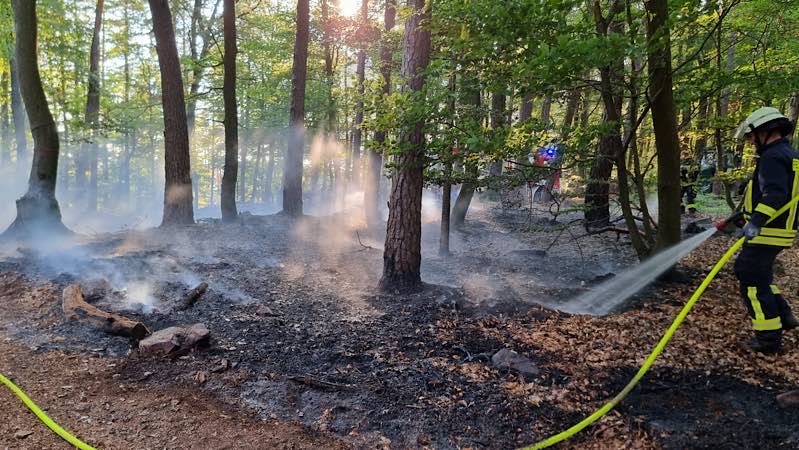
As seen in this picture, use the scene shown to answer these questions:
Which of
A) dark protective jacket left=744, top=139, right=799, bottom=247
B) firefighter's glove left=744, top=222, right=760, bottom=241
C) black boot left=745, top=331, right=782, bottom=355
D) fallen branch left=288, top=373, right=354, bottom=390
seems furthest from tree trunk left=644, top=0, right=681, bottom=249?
fallen branch left=288, top=373, right=354, bottom=390

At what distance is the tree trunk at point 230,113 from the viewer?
36.8ft

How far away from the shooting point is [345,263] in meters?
8.41

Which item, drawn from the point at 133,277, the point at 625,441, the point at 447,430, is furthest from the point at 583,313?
the point at 133,277

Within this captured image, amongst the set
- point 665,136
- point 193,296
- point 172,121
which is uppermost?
point 172,121

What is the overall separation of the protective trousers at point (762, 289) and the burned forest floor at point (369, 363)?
0.27 meters

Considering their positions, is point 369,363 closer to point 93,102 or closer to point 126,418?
point 126,418

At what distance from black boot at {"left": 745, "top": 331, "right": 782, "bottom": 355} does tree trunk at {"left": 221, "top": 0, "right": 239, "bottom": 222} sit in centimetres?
1096

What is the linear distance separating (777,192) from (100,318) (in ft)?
21.5

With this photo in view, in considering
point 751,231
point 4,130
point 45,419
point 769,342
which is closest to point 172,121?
point 45,419

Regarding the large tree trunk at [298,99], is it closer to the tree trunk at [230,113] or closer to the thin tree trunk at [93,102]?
the tree trunk at [230,113]

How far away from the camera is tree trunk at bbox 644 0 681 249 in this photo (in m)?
4.71

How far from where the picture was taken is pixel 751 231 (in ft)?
12.7

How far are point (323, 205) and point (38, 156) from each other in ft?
76.9

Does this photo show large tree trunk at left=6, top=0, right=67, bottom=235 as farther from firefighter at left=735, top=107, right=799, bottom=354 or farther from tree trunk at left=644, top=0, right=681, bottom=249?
firefighter at left=735, top=107, right=799, bottom=354
